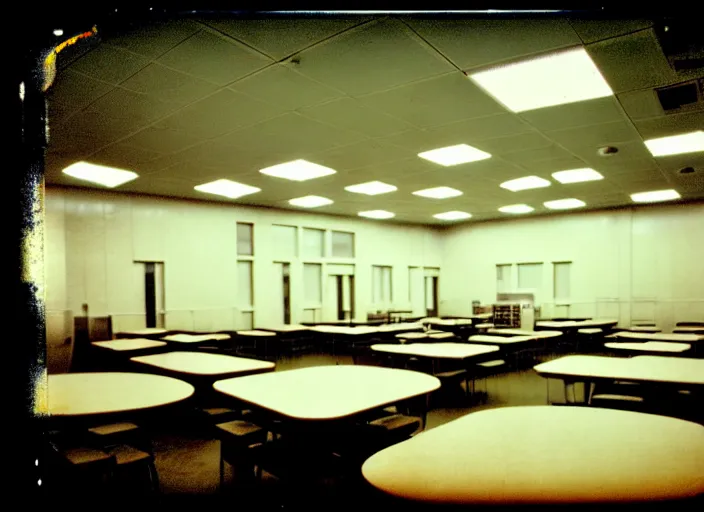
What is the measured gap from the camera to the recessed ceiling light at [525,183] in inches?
326

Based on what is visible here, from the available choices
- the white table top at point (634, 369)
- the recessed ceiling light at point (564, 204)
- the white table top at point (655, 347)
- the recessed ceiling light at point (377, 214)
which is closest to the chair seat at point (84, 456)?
the white table top at point (634, 369)

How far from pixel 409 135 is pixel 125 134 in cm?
332

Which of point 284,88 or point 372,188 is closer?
point 284,88

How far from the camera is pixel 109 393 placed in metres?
2.72

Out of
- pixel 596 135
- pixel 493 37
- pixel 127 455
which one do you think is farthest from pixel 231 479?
pixel 596 135

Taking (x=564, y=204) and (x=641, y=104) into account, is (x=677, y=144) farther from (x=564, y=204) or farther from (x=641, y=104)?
(x=564, y=204)

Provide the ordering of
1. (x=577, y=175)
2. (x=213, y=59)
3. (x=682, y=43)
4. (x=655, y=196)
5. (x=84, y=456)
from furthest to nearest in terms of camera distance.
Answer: (x=655, y=196) → (x=577, y=175) → (x=213, y=59) → (x=682, y=43) → (x=84, y=456)

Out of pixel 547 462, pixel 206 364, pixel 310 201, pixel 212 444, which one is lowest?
pixel 212 444

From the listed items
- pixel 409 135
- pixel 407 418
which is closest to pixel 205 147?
pixel 409 135

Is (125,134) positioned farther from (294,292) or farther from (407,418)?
(294,292)

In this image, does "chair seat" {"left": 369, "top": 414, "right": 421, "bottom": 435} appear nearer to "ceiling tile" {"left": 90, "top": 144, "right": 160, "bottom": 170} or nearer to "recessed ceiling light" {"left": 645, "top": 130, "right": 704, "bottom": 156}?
"ceiling tile" {"left": 90, "top": 144, "right": 160, "bottom": 170}

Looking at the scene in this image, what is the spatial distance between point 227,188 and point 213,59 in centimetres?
535

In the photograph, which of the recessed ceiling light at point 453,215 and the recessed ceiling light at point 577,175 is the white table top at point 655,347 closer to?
the recessed ceiling light at point 577,175

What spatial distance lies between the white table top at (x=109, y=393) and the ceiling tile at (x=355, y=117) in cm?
293
